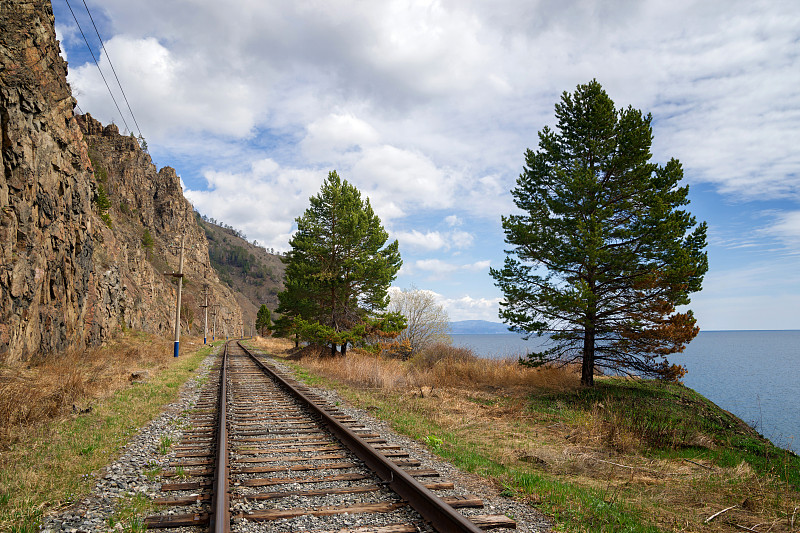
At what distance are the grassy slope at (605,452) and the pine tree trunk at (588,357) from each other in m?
0.83

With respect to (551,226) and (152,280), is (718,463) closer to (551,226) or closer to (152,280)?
(551,226)

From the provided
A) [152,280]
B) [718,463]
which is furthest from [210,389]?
[152,280]

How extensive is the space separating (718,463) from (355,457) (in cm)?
591

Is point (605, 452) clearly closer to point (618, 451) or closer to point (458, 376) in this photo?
point (618, 451)

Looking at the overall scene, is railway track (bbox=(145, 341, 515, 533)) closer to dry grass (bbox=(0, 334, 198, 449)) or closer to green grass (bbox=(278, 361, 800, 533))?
green grass (bbox=(278, 361, 800, 533))

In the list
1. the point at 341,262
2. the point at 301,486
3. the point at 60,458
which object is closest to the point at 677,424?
the point at 301,486

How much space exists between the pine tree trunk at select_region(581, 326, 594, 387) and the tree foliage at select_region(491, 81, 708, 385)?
4 centimetres

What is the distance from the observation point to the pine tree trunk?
15.4 m

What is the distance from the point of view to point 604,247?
14781 mm

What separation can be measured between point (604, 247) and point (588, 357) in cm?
395

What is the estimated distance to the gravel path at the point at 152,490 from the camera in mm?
3912

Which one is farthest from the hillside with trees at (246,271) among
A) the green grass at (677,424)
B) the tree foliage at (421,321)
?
the green grass at (677,424)

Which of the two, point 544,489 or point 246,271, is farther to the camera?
point 246,271

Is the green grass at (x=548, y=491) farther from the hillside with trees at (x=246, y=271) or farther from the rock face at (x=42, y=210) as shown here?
the hillside with trees at (x=246, y=271)
